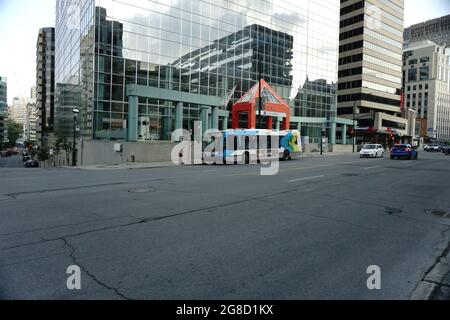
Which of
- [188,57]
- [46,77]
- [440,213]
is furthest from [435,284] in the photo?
[46,77]

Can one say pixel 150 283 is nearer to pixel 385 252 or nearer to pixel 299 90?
pixel 385 252

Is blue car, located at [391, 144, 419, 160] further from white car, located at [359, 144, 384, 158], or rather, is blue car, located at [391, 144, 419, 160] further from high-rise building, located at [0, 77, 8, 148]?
high-rise building, located at [0, 77, 8, 148]

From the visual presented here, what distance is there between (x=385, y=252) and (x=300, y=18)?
5772cm

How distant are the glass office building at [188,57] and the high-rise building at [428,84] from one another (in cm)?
9393

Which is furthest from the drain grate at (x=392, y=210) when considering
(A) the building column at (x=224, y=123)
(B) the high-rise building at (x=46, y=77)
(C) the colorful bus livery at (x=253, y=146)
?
(B) the high-rise building at (x=46, y=77)

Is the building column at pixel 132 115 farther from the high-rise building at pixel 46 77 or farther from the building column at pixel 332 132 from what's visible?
the high-rise building at pixel 46 77

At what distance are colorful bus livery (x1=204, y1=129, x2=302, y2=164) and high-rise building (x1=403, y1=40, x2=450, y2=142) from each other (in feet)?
394

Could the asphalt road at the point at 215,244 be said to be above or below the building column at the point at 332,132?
below

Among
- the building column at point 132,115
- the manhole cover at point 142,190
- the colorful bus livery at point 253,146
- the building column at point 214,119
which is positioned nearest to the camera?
the manhole cover at point 142,190

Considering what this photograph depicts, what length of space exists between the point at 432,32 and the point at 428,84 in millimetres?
22171

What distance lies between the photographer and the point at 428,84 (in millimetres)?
135875

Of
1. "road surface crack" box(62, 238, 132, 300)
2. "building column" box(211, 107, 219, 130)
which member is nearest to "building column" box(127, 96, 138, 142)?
"building column" box(211, 107, 219, 130)

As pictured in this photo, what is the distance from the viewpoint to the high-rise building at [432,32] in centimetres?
12147

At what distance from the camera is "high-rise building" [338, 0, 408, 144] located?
3364 inches
